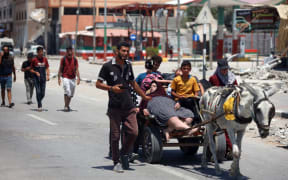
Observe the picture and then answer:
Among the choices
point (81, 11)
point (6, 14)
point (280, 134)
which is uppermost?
point (6, 14)

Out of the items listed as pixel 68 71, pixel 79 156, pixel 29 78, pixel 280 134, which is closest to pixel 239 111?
pixel 79 156

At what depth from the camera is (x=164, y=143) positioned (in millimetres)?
9312

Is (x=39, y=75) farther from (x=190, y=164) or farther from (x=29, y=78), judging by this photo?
(x=190, y=164)

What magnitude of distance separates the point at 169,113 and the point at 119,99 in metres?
0.91

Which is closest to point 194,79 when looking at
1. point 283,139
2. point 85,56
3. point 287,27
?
point 283,139

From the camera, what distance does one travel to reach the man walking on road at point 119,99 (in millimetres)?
8508

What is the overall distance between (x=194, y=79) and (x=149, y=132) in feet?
3.76

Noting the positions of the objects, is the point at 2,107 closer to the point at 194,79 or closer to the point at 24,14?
the point at 194,79

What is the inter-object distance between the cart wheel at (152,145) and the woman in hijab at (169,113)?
0.17 m

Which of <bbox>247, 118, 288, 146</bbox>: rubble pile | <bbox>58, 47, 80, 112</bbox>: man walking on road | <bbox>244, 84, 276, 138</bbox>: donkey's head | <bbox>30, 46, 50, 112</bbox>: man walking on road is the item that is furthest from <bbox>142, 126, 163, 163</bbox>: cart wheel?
<bbox>30, 46, 50, 112</bbox>: man walking on road

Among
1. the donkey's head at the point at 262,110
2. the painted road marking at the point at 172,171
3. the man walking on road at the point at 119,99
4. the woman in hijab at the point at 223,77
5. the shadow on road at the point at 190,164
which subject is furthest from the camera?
the woman in hijab at the point at 223,77

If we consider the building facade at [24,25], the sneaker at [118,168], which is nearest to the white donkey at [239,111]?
the sneaker at [118,168]

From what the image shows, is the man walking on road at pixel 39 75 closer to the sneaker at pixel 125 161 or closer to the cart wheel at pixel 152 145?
the cart wheel at pixel 152 145

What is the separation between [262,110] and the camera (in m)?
7.56
